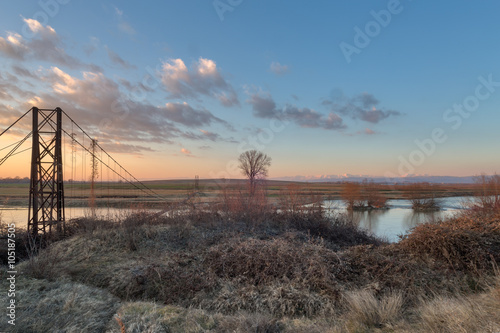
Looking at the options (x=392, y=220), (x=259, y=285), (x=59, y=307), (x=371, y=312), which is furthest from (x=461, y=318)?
(x=392, y=220)

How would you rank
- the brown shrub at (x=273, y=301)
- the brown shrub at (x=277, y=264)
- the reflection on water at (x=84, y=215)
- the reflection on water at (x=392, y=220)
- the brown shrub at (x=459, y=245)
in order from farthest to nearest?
the reflection on water at (x=392, y=220), the reflection on water at (x=84, y=215), the brown shrub at (x=459, y=245), the brown shrub at (x=277, y=264), the brown shrub at (x=273, y=301)

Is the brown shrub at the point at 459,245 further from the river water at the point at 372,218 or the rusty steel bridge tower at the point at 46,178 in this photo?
the rusty steel bridge tower at the point at 46,178

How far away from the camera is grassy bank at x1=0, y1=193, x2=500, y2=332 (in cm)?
401

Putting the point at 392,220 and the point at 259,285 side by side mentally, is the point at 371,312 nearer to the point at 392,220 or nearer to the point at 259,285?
the point at 259,285

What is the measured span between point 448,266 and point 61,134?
1377cm

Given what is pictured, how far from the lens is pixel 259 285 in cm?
555

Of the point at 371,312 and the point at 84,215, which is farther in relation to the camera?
the point at 84,215

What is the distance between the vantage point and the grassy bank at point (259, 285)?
13.2 feet

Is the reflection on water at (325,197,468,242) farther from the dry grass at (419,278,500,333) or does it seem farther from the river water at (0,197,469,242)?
the dry grass at (419,278,500,333)

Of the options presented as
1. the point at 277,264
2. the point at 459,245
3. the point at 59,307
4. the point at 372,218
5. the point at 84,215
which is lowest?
the point at 372,218

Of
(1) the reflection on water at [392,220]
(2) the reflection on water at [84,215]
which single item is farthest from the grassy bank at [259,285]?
(1) the reflection on water at [392,220]

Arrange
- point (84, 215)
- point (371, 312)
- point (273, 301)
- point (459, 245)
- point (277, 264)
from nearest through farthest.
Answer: point (371, 312), point (273, 301), point (277, 264), point (459, 245), point (84, 215)

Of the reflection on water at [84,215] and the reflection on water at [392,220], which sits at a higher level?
the reflection on water at [84,215]

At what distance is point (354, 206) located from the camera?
118 feet
